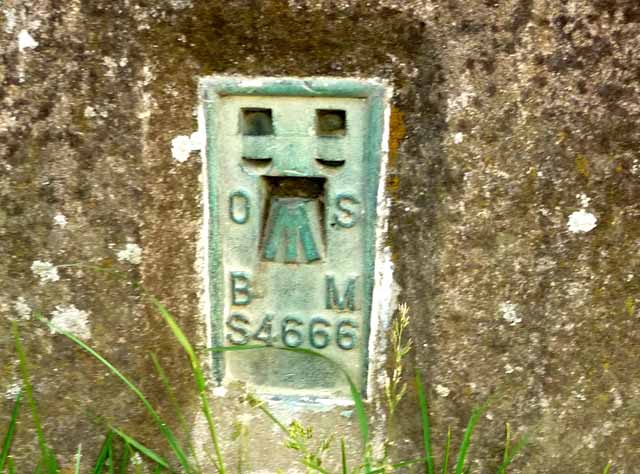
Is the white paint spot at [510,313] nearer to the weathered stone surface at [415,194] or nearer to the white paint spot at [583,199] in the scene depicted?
the weathered stone surface at [415,194]

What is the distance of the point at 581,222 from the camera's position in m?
1.18

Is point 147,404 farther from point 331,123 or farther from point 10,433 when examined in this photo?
point 331,123

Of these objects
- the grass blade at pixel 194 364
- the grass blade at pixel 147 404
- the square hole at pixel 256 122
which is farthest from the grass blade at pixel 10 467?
the square hole at pixel 256 122

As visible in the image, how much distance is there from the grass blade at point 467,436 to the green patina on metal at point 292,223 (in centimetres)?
19

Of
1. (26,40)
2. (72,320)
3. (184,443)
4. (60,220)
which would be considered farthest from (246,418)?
(26,40)

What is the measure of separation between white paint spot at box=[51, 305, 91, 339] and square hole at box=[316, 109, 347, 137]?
0.50 m

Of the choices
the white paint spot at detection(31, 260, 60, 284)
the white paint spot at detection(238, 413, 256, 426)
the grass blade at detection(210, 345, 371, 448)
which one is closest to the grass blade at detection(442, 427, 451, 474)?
the grass blade at detection(210, 345, 371, 448)

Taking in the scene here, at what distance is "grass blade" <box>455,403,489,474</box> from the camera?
1.20 m

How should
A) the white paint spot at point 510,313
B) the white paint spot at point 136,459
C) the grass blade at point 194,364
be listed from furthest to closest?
1. the white paint spot at point 136,459
2. the white paint spot at point 510,313
3. the grass blade at point 194,364

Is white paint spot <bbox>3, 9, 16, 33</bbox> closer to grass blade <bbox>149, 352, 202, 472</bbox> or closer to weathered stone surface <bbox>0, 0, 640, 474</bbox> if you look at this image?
weathered stone surface <bbox>0, 0, 640, 474</bbox>

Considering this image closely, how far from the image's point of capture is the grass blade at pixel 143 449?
126 cm

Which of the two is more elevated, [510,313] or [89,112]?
[89,112]

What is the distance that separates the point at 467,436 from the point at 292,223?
17.2 inches

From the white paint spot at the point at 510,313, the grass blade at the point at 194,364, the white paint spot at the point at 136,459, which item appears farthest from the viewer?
the white paint spot at the point at 136,459
